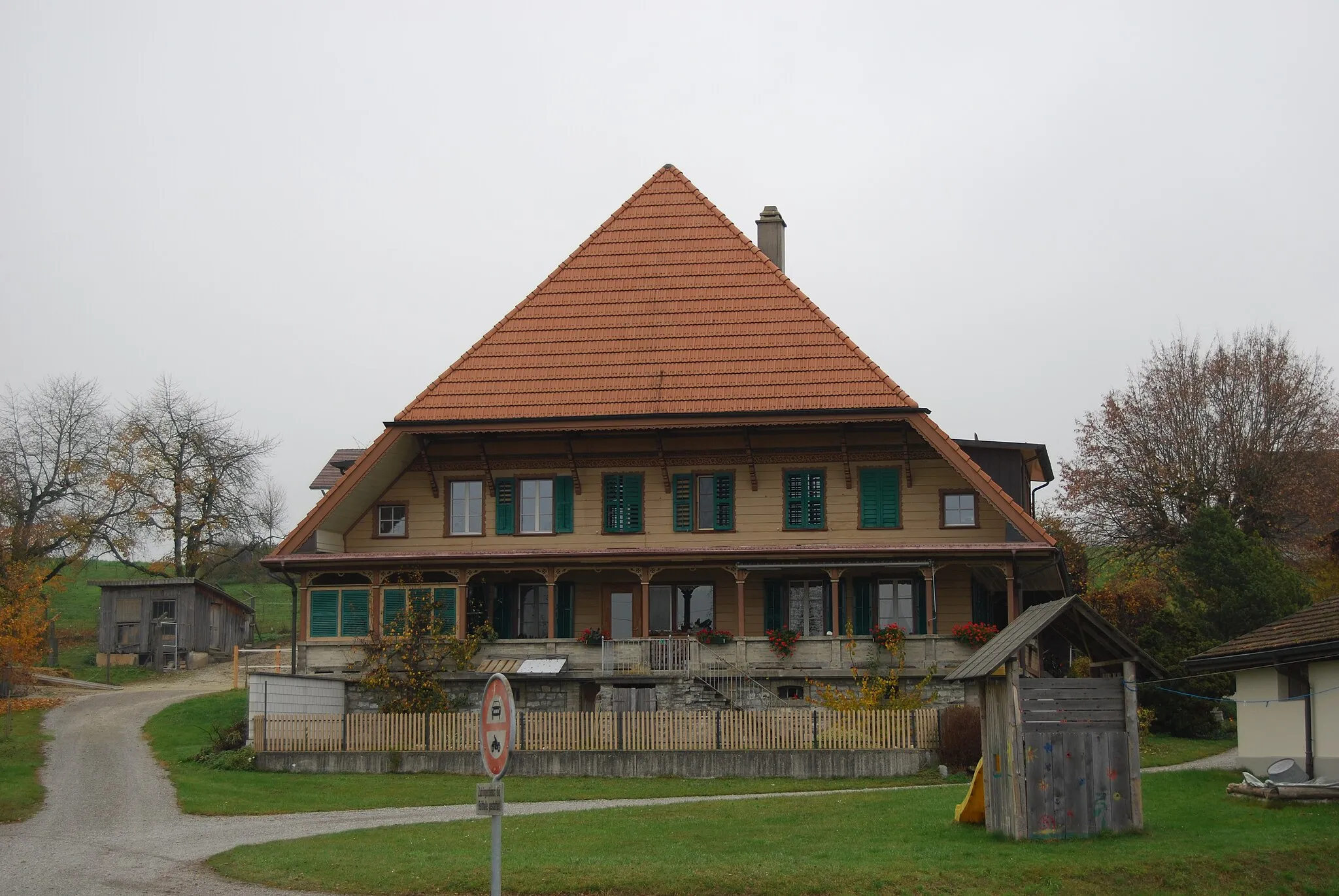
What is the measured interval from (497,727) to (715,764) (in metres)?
17.6

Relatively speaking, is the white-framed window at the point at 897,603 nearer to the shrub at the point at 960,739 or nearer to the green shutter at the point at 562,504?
the shrub at the point at 960,739

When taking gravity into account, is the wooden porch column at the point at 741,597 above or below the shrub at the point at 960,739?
above

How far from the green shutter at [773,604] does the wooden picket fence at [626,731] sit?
21.2ft

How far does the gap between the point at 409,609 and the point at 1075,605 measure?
2032 cm

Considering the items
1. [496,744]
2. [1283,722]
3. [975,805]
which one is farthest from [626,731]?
[496,744]

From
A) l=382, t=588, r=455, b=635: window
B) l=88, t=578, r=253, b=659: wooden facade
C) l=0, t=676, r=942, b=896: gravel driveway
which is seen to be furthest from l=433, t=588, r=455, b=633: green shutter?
l=88, t=578, r=253, b=659: wooden facade

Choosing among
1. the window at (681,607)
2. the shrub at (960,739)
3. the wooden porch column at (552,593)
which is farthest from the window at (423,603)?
the shrub at (960,739)

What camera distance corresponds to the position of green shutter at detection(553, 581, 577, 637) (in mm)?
37938

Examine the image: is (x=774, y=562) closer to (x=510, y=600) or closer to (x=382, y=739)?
(x=510, y=600)

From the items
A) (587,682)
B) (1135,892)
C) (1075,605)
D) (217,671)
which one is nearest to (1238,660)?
(1075,605)

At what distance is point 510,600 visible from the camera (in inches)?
1529

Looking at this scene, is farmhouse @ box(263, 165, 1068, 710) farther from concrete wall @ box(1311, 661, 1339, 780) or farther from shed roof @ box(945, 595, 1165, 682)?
shed roof @ box(945, 595, 1165, 682)

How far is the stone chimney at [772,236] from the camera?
44.8 meters

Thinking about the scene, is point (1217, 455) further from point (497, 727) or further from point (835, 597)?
point (497, 727)
